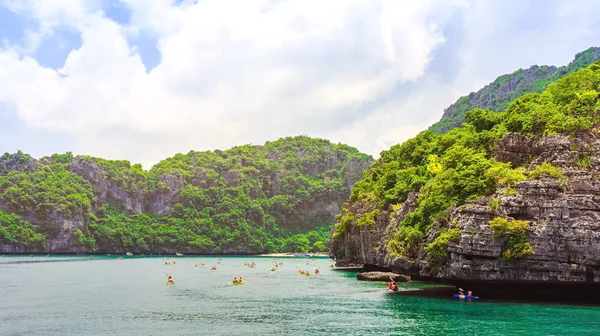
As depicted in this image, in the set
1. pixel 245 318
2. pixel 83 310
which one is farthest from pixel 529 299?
pixel 83 310

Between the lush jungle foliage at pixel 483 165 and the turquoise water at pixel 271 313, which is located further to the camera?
the lush jungle foliage at pixel 483 165

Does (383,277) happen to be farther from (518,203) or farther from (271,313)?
(518,203)

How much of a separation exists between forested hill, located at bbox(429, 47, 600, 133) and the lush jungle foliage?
9346 centimetres

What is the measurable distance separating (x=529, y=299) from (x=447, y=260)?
747cm

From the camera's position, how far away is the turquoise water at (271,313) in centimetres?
3831

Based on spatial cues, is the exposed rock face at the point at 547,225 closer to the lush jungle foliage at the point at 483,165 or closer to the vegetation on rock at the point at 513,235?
the vegetation on rock at the point at 513,235

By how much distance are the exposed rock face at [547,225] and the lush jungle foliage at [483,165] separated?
3.31 ft

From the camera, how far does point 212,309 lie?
49.4 metres

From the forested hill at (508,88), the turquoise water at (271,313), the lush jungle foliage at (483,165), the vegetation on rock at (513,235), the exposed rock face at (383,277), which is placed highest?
the forested hill at (508,88)

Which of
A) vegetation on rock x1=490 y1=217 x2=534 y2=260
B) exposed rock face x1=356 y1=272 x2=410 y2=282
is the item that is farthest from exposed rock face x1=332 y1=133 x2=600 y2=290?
exposed rock face x1=356 y1=272 x2=410 y2=282

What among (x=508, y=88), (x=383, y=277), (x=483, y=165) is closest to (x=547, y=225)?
(x=483, y=165)

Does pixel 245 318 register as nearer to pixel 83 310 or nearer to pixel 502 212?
pixel 83 310

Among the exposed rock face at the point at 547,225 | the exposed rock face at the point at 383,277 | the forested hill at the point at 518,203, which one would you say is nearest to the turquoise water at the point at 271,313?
the exposed rock face at the point at 547,225

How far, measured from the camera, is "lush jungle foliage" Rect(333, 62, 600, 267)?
4988cm
